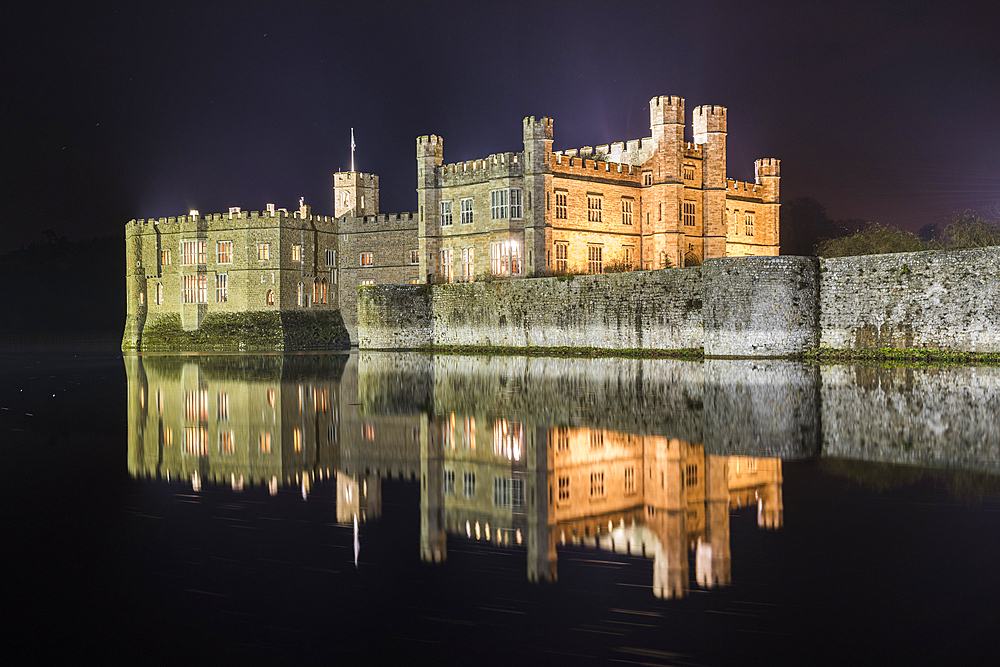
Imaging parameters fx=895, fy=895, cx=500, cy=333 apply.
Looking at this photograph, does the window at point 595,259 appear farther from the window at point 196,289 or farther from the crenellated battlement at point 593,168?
the window at point 196,289

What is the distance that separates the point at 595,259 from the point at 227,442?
27.7 metres

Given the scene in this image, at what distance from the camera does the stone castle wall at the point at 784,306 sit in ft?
73.3

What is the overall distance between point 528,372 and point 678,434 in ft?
36.4

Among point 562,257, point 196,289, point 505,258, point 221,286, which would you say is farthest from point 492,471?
point 196,289

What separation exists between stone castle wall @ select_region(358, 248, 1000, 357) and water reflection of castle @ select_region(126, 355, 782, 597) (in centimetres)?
1253

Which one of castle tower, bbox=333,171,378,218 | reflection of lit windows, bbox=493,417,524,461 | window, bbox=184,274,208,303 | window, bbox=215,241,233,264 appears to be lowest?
reflection of lit windows, bbox=493,417,524,461

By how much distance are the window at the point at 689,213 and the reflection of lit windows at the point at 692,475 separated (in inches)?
1221

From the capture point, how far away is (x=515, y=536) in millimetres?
6109

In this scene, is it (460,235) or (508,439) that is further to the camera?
(460,235)

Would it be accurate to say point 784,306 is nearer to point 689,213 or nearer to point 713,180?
point 689,213

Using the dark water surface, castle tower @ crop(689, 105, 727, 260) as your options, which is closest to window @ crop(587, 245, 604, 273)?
castle tower @ crop(689, 105, 727, 260)

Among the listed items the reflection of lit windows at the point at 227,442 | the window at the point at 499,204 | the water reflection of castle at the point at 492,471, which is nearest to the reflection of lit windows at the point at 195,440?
the water reflection of castle at the point at 492,471

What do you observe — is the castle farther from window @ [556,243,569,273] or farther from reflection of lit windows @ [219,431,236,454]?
reflection of lit windows @ [219,431,236,454]

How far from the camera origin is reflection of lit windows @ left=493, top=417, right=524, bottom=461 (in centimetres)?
935
